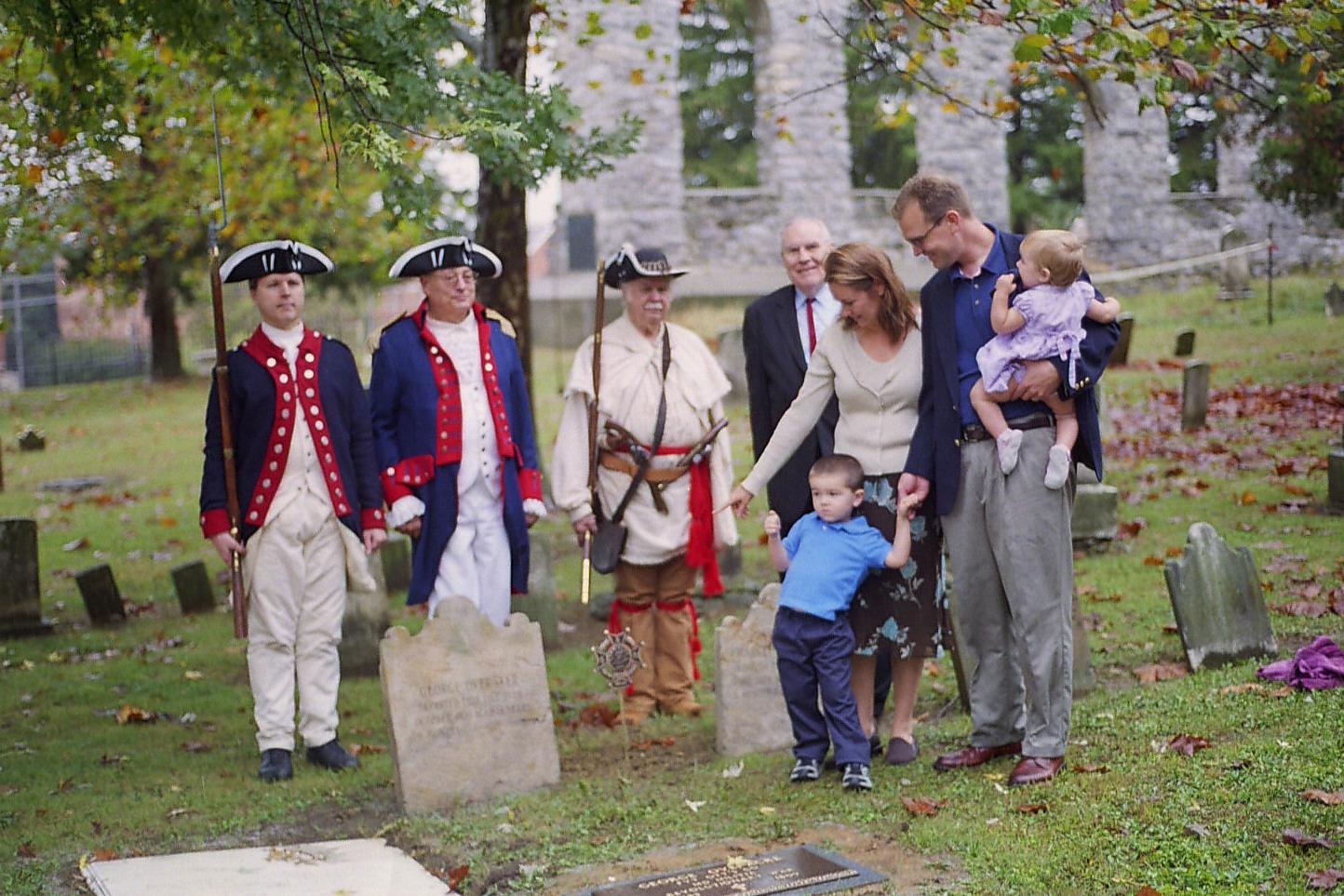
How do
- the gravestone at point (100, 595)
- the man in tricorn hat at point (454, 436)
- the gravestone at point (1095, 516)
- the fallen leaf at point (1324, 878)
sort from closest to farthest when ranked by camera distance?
1. the fallen leaf at point (1324, 878)
2. the man in tricorn hat at point (454, 436)
3. the gravestone at point (1095, 516)
4. the gravestone at point (100, 595)

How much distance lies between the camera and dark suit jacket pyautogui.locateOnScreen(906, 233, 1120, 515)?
5.57 metres

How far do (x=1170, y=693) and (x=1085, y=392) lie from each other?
1.78 metres

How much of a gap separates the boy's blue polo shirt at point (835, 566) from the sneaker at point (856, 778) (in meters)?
0.55

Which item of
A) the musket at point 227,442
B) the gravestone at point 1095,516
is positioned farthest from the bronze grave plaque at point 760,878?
the gravestone at point 1095,516

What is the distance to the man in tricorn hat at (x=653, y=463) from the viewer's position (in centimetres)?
755

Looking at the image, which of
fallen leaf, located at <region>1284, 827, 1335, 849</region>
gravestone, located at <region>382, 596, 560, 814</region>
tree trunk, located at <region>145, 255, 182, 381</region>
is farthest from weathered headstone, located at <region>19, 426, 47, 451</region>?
fallen leaf, located at <region>1284, 827, 1335, 849</region>

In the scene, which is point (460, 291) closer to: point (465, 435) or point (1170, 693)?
point (465, 435)

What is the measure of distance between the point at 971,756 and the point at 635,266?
2688 mm

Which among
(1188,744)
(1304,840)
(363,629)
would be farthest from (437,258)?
(1304,840)

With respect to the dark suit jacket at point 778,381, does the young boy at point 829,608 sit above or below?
below

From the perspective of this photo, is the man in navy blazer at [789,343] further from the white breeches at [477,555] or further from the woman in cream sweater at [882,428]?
the white breeches at [477,555]

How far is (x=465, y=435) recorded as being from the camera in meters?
7.09

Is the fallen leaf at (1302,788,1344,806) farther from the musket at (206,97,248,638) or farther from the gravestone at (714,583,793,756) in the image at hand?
the musket at (206,97,248,638)

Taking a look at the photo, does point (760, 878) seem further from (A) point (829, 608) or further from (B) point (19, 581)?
(B) point (19, 581)
